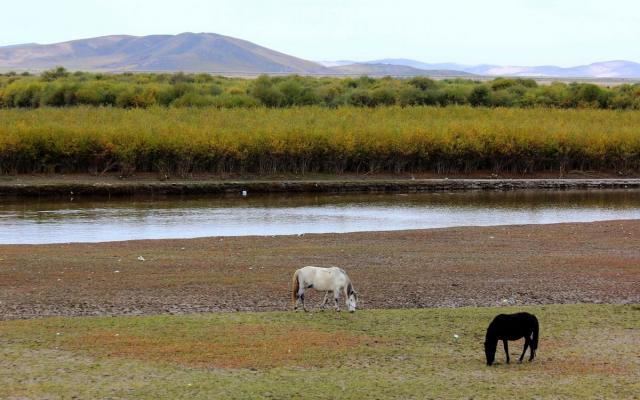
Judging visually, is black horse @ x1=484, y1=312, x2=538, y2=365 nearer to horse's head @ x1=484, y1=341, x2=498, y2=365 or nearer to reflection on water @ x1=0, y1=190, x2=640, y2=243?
horse's head @ x1=484, y1=341, x2=498, y2=365

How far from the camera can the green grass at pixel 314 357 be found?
11477 mm

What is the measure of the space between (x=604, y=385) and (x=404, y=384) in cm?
258

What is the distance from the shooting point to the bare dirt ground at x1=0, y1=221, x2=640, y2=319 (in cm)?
1797

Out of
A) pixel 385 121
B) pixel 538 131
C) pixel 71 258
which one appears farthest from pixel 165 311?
pixel 385 121

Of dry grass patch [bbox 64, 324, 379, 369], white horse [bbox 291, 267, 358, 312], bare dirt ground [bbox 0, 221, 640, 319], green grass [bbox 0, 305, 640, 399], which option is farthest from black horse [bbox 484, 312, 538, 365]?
bare dirt ground [bbox 0, 221, 640, 319]

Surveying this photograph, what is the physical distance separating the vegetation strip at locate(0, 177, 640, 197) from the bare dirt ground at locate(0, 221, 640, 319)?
20.7m

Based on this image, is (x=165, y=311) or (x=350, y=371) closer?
(x=350, y=371)

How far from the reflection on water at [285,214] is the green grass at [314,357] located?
A: 16.3 metres

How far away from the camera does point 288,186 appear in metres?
51.7

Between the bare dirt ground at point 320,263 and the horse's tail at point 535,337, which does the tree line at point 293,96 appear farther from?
A: the horse's tail at point 535,337

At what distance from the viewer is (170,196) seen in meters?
48.2

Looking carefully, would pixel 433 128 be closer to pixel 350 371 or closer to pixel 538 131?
pixel 538 131

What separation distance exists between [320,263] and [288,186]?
2861cm

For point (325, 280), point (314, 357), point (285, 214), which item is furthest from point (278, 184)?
point (314, 357)
